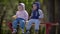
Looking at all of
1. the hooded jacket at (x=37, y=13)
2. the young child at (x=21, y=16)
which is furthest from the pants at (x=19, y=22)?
the hooded jacket at (x=37, y=13)

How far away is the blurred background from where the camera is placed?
87.2 inches

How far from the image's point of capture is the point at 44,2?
226cm

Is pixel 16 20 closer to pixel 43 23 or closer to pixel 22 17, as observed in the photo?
pixel 22 17

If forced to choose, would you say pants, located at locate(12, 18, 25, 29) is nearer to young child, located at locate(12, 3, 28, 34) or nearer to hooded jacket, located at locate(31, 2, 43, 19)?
young child, located at locate(12, 3, 28, 34)

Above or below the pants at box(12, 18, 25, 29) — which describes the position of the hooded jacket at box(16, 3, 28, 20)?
above

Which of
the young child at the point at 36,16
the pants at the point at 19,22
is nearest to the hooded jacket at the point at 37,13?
the young child at the point at 36,16

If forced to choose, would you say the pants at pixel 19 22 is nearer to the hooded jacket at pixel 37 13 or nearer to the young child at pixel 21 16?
the young child at pixel 21 16

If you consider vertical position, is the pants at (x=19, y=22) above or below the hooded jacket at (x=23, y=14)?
below

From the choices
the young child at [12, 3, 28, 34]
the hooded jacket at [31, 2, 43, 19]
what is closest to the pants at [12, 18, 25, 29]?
the young child at [12, 3, 28, 34]

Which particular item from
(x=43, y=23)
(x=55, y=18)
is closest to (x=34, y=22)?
(x=43, y=23)

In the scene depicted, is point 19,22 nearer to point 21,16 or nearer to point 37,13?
point 21,16

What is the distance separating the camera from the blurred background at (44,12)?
221 centimetres

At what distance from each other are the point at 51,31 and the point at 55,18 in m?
0.15

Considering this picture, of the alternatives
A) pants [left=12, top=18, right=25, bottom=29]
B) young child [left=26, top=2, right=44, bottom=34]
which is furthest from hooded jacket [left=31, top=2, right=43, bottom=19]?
pants [left=12, top=18, right=25, bottom=29]
